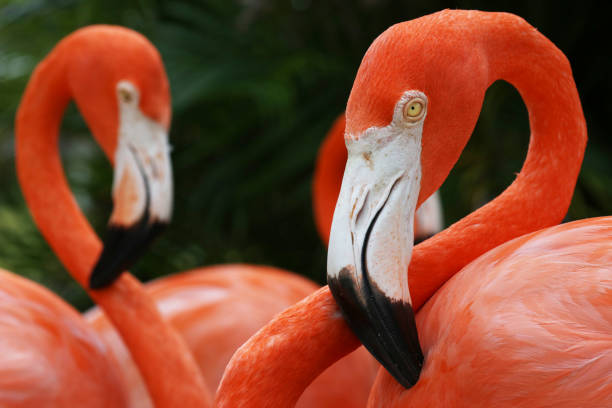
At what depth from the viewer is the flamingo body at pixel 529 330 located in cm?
113

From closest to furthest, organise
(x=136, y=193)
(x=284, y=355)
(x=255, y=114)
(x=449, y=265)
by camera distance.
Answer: (x=284, y=355) < (x=449, y=265) < (x=136, y=193) < (x=255, y=114)

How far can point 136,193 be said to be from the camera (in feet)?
6.26

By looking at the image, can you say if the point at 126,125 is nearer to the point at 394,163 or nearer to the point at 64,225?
the point at 64,225

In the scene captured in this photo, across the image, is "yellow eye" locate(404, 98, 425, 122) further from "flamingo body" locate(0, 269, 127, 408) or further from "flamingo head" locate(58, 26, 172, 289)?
"flamingo body" locate(0, 269, 127, 408)

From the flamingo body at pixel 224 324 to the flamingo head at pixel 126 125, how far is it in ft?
1.25

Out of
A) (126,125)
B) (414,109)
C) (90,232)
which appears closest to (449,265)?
(414,109)

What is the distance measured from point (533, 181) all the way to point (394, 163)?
394 mm

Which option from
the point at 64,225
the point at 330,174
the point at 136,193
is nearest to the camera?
the point at 136,193

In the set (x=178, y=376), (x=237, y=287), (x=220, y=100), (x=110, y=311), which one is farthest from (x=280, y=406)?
(x=220, y=100)

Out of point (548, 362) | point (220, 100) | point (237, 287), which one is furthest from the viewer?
point (220, 100)

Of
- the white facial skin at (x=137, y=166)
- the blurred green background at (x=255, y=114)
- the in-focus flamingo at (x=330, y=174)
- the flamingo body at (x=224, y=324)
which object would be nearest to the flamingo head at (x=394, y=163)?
the white facial skin at (x=137, y=166)

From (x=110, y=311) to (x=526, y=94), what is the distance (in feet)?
4.03

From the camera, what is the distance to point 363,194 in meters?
1.21

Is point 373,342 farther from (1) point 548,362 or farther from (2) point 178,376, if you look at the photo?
(2) point 178,376
